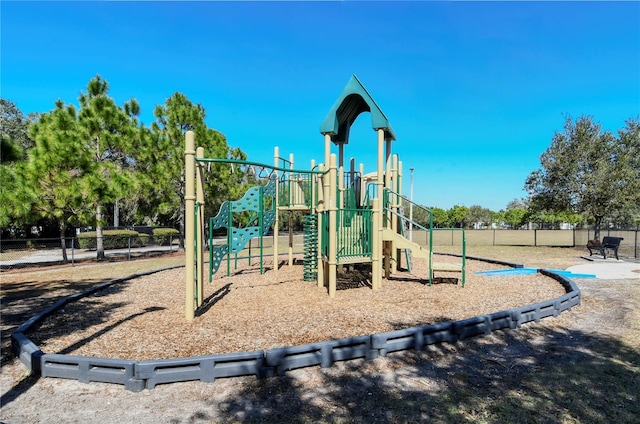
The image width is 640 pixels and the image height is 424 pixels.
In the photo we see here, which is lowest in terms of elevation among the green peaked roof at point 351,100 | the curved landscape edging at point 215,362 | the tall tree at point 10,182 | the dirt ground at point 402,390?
the dirt ground at point 402,390

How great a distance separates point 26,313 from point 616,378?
9290mm

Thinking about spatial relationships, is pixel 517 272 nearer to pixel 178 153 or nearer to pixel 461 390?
pixel 461 390

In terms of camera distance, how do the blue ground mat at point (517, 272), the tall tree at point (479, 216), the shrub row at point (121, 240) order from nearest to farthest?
the blue ground mat at point (517, 272)
the shrub row at point (121, 240)
the tall tree at point (479, 216)

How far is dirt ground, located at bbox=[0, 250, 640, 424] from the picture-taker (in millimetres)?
3213

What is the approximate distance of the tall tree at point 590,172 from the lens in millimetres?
19438

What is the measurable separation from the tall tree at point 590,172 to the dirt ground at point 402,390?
18.4m

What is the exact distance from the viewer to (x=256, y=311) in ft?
21.6

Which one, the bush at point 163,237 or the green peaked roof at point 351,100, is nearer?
the green peaked roof at point 351,100

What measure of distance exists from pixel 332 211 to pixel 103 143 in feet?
46.4

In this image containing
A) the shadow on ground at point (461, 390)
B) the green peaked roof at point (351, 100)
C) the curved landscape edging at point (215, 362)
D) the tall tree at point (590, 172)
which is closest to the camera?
the shadow on ground at point (461, 390)

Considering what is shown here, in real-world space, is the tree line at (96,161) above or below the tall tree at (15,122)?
below

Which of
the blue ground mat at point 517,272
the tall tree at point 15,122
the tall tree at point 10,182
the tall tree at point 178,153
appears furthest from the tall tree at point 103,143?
the tall tree at point 15,122

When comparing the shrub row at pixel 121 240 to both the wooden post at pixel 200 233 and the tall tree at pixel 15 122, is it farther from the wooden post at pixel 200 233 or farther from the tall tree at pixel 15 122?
the wooden post at pixel 200 233

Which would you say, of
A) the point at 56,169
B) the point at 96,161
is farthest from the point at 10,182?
the point at 96,161
